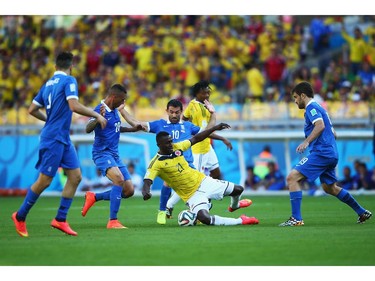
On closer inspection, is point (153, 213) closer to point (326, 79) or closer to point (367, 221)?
point (367, 221)

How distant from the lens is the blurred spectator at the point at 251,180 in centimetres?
2555

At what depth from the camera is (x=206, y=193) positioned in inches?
537

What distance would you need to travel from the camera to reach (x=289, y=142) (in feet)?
84.6

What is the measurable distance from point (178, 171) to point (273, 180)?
482 inches

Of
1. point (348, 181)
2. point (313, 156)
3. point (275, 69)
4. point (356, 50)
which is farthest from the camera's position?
point (356, 50)

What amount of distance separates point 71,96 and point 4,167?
591 inches

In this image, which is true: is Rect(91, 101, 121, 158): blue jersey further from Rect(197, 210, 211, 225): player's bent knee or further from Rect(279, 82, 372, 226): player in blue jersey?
Rect(279, 82, 372, 226): player in blue jersey

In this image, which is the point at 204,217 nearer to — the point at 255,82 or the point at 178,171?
the point at 178,171

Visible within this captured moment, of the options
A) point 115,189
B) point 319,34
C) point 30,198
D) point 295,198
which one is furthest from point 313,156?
point 319,34

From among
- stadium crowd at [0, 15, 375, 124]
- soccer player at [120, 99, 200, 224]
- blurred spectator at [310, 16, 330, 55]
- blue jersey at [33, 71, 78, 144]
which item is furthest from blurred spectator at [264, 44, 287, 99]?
blue jersey at [33, 71, 78, 144]

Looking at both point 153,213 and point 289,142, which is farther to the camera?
point 289,142

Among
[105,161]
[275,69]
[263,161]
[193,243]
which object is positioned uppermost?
[275,69]

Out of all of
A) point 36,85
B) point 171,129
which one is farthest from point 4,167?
point 171,129

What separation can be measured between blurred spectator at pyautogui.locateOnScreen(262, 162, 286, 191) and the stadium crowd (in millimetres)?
1967
